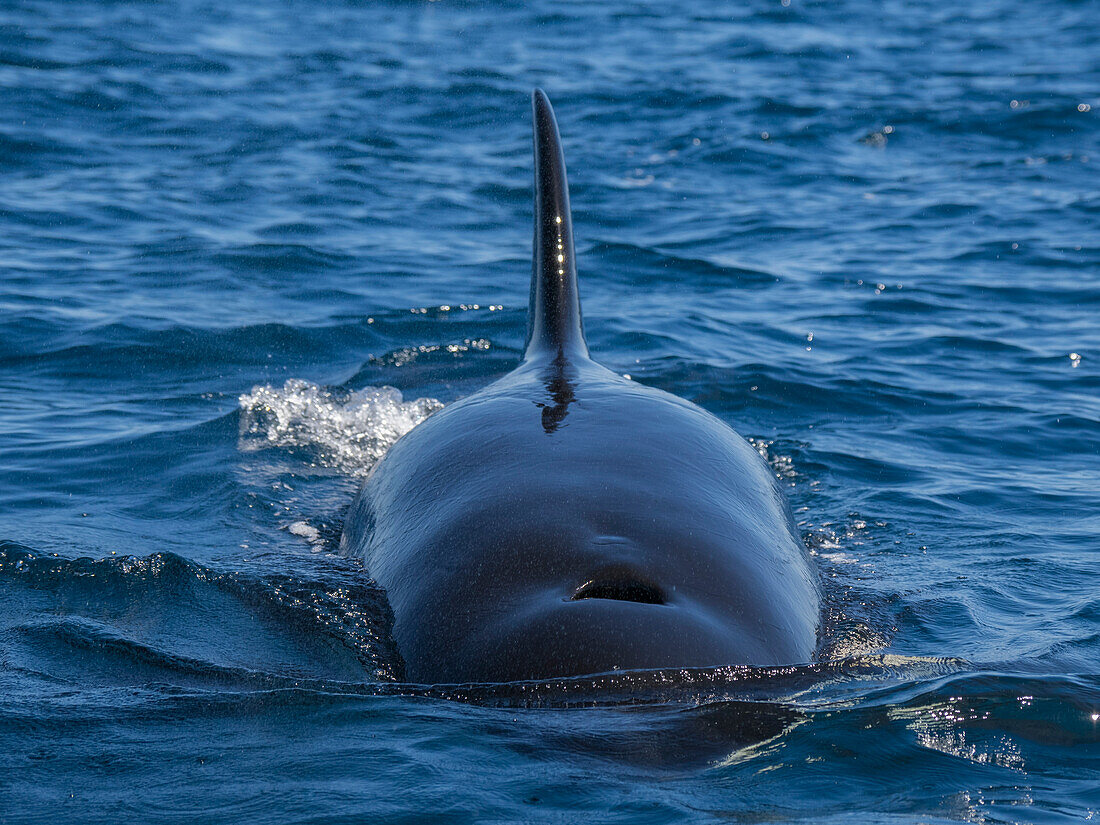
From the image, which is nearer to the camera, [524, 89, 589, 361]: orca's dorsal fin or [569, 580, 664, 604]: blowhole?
[569, 580, 664, 604]: blowhole

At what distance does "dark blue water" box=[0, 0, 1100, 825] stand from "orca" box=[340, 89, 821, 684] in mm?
151

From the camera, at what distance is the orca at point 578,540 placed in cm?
453

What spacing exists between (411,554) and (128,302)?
880cm

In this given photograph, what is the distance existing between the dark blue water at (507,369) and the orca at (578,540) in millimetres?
151

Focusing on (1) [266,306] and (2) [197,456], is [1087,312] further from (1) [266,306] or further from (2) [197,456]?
(2) [197,456]

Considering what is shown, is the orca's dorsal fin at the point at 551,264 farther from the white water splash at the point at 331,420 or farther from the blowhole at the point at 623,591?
the blowhole at the point at 623,591

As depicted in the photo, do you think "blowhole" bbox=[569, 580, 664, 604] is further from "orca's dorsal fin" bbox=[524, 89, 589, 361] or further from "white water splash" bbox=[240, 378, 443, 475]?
"white water splash" bbox=[240, 378, 443, 475]

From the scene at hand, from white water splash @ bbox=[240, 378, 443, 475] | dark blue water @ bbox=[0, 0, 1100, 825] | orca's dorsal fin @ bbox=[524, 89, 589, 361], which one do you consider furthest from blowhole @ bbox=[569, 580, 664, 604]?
white water splash @ bbox=[240, 378, 443, 475]

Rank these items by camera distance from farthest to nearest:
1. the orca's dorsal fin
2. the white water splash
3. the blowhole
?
the white water splash < the orca's dorsal fin < the blowhole

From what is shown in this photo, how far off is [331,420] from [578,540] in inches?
218

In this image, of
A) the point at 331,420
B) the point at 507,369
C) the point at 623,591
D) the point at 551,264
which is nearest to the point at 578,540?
the point at 623,591

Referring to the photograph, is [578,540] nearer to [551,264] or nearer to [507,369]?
[551,264]

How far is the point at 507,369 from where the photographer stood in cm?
1168

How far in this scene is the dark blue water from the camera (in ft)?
14.3
